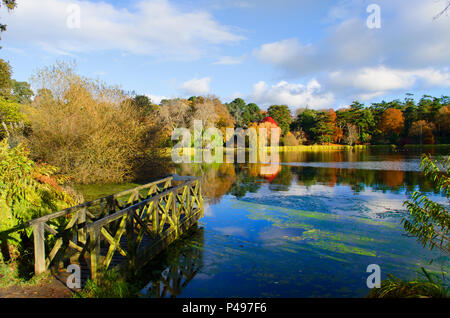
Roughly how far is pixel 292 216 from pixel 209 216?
3.09 m

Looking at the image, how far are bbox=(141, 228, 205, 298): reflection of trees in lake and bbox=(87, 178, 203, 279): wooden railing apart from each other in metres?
0.24

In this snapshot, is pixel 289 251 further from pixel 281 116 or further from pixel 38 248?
pixel 281 116

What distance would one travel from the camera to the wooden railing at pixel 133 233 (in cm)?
495

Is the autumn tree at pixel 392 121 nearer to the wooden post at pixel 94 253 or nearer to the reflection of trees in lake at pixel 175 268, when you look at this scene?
the reflection of trees in lake at pixel 175 268

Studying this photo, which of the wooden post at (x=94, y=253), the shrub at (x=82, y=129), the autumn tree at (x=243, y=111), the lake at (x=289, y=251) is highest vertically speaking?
the autumn tree at (x=243, y=111)

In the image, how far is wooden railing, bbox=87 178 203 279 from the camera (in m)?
4.95

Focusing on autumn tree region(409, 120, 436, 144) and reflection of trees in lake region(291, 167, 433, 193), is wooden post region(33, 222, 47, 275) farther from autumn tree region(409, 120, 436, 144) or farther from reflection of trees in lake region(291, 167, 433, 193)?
autumn tree region(409, 120, 436, 144)

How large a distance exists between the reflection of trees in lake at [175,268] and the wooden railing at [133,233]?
24cm

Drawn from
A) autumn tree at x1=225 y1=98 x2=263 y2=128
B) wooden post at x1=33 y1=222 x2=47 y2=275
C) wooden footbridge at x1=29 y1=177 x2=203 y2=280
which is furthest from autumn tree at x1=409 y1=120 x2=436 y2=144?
wooden post at x1=33 y1=222 x2=47 y2=275

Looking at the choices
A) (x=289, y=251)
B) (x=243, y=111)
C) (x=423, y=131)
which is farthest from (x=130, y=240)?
(x=243, y=111)

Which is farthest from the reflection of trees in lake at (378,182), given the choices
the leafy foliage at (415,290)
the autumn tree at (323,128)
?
the autumn tree at (323,128)

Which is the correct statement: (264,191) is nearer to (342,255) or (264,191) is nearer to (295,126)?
(342,255)

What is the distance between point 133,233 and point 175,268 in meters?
1.20
